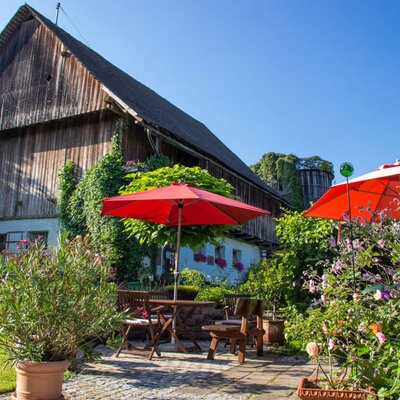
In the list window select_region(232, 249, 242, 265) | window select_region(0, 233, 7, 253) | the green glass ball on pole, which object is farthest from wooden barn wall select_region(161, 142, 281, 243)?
the green glass ball on pole

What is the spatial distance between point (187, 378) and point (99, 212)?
28.0 ft

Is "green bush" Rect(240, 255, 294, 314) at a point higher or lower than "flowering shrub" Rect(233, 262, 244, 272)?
lower

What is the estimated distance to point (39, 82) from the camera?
15.2 metres

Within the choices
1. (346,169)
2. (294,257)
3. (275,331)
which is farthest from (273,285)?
(346,169)

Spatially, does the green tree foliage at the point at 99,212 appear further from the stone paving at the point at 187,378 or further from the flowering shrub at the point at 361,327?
the flowering shrub at the point at 361,327

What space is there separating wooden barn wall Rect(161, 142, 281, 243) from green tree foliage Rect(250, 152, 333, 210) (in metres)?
7.84

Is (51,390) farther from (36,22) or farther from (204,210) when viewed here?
(36,22)

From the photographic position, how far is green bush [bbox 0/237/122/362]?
321 cm

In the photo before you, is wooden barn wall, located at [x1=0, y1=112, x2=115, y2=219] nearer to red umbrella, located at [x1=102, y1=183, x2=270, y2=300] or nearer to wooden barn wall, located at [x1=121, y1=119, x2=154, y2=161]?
wooden barn wall, located at [x1=121, y1=119, x2=154, y2=161]

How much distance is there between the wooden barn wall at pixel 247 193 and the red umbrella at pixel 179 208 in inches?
310

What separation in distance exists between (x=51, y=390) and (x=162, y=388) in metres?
1.18

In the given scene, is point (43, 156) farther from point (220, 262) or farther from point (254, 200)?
point (254, 200)

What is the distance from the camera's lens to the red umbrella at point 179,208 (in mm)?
6039

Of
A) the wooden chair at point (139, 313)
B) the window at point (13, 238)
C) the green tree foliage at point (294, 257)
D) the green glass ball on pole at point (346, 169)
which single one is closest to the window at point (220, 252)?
the window at point (13, 238)
